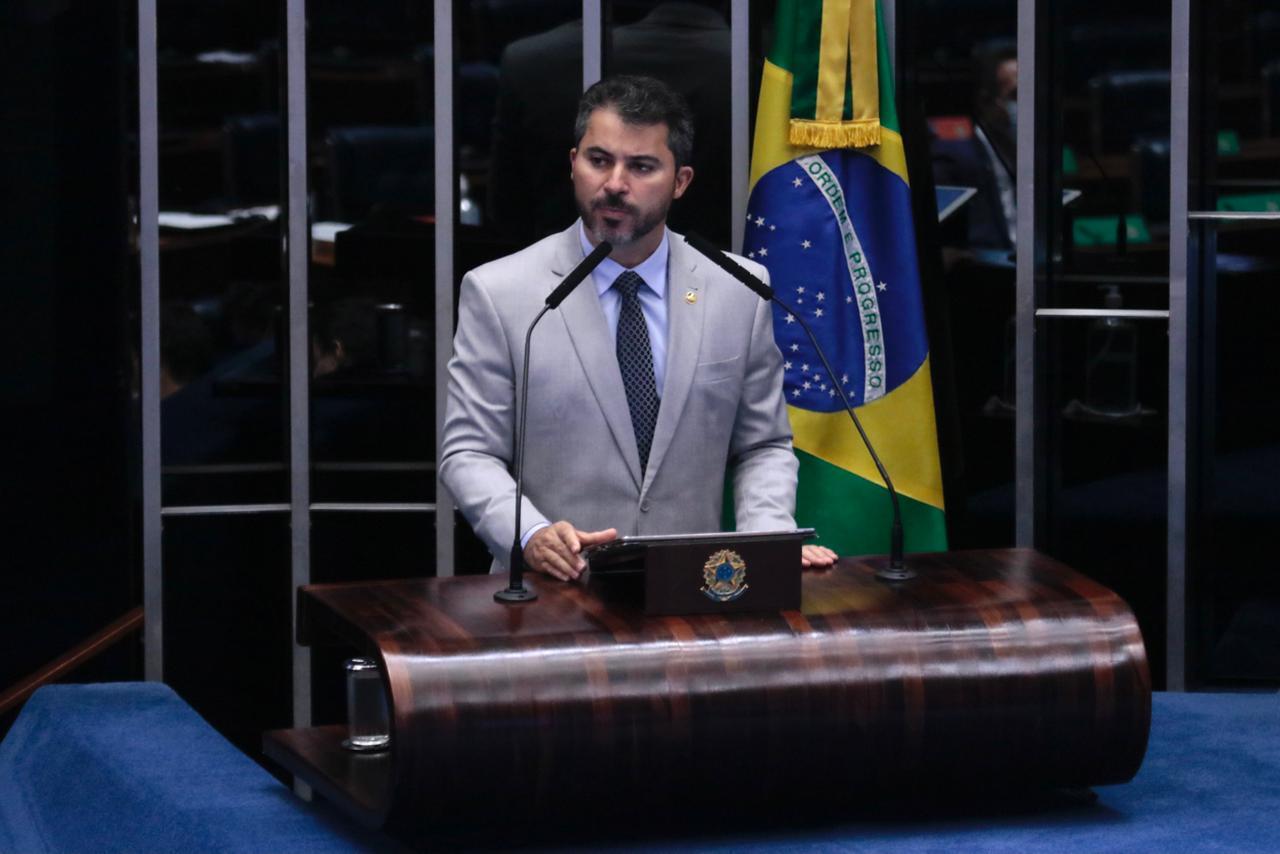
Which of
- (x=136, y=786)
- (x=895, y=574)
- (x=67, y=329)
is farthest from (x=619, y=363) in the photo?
(x=67, y=329)

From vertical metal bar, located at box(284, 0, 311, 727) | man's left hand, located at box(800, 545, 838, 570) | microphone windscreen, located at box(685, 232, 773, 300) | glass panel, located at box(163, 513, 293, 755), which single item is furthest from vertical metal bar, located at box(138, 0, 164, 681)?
man's left hand, located at box(800, 545, 838, 570)

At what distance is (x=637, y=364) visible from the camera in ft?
11.0

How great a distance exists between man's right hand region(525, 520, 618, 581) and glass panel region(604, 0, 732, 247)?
1.93 meters

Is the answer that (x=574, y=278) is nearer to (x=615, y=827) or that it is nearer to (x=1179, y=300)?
(x=615, y=827)

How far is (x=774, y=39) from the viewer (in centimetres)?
454

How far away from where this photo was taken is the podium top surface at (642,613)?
2576 millimetres

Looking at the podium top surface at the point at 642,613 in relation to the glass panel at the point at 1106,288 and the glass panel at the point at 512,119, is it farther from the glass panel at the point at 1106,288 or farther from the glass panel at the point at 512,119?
the glass panel at the point at 512,119

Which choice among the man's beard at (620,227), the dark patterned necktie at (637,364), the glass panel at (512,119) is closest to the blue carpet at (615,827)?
the dark patterned necktie at (637,364)

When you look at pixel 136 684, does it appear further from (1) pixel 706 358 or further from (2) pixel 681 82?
(2) pixel 681 82

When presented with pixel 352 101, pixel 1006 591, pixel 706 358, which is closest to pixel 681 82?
pixel 352 101

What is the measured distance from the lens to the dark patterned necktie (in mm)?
3346

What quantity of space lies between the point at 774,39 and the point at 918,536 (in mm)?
1209

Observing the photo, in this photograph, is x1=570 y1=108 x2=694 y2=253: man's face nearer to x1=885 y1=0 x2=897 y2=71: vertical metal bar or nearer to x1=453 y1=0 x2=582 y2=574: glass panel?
x1=453 y1=0 x2=582 y2=574: glass panel

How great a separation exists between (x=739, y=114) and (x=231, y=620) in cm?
180
